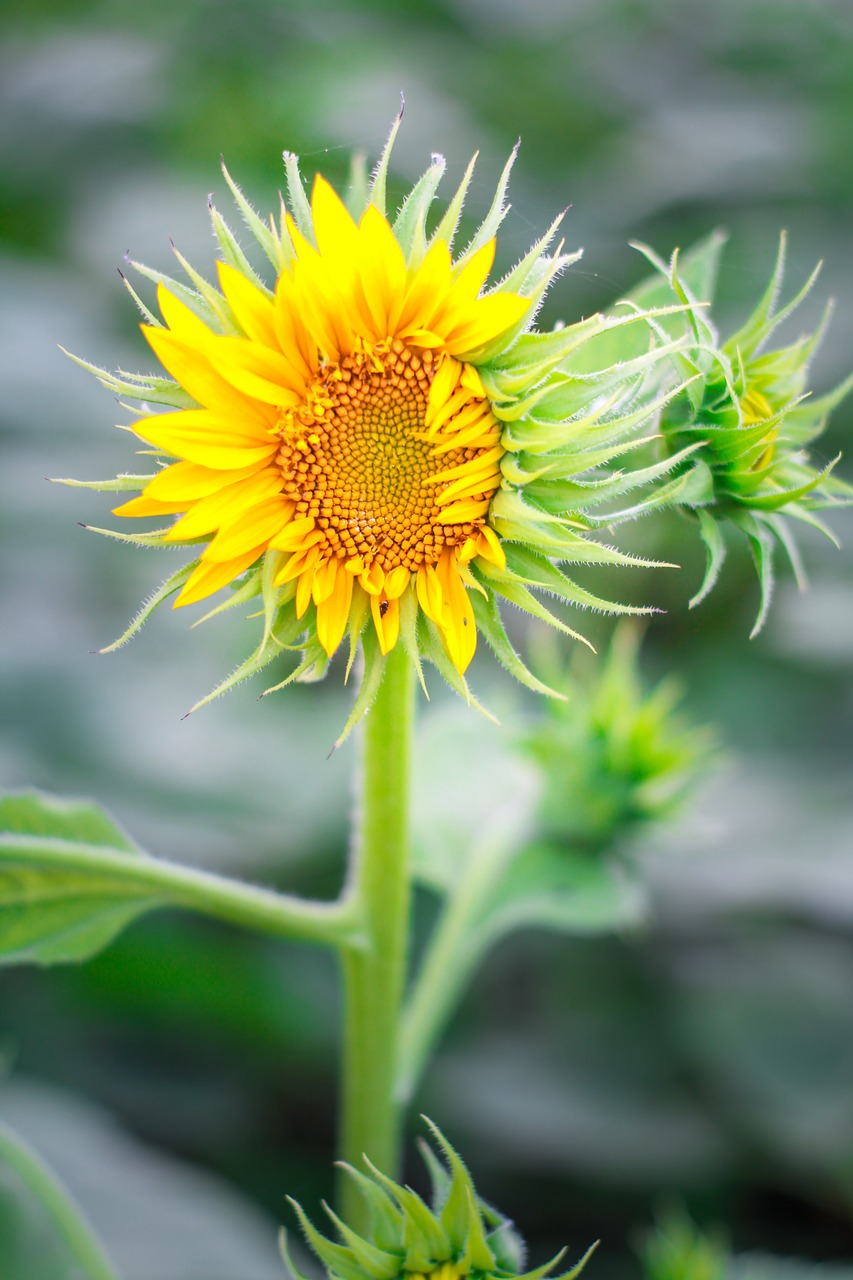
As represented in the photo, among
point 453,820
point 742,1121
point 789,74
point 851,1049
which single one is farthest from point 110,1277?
point 789,74

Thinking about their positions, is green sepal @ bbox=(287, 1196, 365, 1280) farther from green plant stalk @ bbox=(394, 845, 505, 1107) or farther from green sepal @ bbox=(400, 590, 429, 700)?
green sepal @ bbox=(400, 590, 429, 700)

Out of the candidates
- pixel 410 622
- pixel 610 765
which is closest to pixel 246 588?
pixel 410 622

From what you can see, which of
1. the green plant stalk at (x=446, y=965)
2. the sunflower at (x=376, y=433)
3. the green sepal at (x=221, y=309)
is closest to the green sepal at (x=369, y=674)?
the sunflower at (x=376, y=433)

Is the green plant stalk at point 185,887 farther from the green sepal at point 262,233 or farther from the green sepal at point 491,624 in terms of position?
the green sepal at point 262,233

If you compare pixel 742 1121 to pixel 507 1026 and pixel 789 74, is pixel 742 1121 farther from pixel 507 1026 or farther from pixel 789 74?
pixel 789 74

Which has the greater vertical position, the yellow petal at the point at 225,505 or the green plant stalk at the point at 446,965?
the yellow petal at the point at 225,505

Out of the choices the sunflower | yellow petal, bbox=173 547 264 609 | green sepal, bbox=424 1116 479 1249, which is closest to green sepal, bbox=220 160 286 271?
the sunflower

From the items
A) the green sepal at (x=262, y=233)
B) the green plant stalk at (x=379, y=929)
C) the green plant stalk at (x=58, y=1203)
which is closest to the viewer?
the green sepal at (x=262, y=233)
